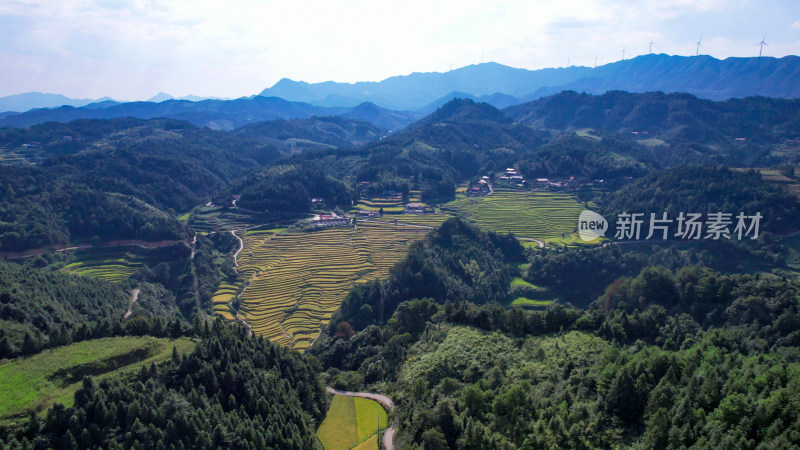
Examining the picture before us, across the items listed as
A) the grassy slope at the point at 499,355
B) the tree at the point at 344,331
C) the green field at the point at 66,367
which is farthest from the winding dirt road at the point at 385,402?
the green field at the point at 66,367

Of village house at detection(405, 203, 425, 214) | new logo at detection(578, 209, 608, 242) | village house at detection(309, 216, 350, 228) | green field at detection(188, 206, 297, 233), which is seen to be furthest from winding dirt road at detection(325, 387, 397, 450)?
village house at detection(405, 203, 425, 214)

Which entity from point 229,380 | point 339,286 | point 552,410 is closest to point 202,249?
point 339,286

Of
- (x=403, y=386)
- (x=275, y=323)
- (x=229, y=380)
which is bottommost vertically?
(x=275, y=323)

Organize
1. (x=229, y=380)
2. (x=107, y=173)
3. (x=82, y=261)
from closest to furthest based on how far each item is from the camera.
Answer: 1. (x=229, y=380)
2. (x=82, y=261)
3. (x=107, y=173)

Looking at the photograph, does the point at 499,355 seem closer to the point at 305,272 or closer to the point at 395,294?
the point at 395,294

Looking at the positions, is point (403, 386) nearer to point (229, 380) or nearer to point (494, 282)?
point (229, 380)

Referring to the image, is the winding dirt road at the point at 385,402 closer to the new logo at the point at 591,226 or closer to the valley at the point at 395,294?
the valley at the point at 395,294

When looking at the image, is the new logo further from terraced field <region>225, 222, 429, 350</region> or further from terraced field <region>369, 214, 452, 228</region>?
→ terraced field <region>225, 222, 429, 350</region>
